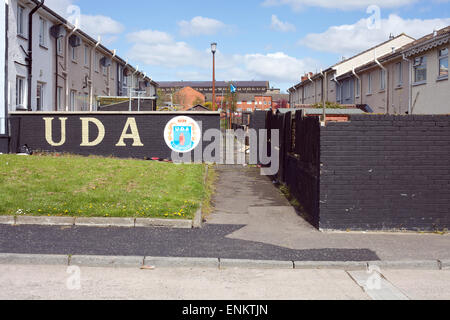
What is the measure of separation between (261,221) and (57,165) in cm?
637

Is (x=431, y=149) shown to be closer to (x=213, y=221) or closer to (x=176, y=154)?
(x=213, y=221)

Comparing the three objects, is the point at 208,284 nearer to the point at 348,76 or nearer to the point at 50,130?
the point at 50,130

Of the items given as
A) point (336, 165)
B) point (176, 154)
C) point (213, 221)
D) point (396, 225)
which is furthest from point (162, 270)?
point (176, 154)

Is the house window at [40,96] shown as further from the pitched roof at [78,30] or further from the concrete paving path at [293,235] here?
the concrete paving path at [293,235]

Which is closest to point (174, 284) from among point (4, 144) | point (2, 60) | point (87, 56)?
point (4, 144)

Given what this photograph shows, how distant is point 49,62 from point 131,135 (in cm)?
647

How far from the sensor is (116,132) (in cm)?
1884

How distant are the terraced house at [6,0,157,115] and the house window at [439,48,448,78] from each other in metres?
16.9

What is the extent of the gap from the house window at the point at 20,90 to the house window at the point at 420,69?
58.0ft

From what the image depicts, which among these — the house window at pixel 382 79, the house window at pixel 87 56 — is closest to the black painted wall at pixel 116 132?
the house window at pixel 87 56

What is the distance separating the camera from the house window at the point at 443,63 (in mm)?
20656

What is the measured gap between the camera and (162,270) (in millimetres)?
6199

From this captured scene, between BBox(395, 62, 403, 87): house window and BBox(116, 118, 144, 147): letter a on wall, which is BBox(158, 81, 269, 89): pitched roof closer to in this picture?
BBox(395, 62, 403, 87): house window

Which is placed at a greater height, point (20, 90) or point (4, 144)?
point (20, 90)
